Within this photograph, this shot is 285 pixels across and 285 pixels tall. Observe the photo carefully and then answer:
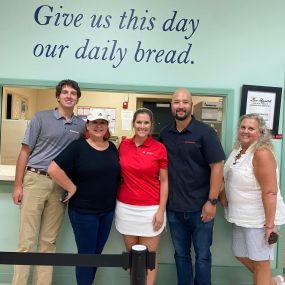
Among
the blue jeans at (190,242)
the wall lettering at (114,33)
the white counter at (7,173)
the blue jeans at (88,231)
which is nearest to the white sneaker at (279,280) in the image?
the blue jeans at (190,242)

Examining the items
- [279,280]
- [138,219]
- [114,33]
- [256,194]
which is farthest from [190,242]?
[114,33]

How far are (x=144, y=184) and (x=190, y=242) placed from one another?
2.01 feet

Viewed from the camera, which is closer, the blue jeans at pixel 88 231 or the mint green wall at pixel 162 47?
the blue jeans at pixel 88 231

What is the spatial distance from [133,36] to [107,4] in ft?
1.01

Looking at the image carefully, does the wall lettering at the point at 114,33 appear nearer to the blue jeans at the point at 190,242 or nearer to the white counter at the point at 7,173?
the white counter at the point at 7,173

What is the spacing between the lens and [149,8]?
2500 millimetres

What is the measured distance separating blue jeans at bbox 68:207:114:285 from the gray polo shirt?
377 mm

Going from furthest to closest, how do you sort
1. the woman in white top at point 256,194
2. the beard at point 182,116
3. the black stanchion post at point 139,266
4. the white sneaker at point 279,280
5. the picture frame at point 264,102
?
the picture frame at point 264,102 < the white sneaker at point 279,280 < the beard at point 182,116 < the woman in white top at point 256,194 < the black stanchion post at point 139,266

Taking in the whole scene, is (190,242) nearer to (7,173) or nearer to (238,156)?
(238,156)

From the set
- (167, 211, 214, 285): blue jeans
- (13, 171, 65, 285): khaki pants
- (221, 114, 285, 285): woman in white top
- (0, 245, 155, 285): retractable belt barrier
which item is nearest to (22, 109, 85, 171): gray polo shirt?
(13, 171, 65, 285): khaki pants

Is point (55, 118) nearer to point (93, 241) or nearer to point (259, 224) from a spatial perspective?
point (93, 241)

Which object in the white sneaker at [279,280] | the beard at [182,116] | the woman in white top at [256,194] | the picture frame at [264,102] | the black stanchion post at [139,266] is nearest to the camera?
the black stanchion post at [139,266]

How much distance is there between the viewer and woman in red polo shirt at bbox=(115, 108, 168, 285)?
2051 mm

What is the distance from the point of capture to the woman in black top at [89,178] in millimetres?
1995
